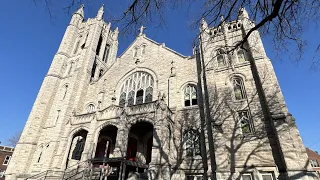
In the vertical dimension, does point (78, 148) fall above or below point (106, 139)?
below

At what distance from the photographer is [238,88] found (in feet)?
48.9

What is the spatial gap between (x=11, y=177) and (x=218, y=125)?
18.4m

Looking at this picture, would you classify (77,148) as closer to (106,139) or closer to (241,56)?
(106,139)

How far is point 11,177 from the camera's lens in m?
17.0

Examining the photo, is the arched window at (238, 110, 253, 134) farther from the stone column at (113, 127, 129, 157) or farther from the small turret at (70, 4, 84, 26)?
the small turret at (70, 4, 84, 26)

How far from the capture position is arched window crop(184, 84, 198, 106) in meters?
16.8

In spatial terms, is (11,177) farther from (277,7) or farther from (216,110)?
(277,7)

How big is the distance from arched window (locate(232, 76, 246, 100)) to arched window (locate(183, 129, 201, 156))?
4207 mm

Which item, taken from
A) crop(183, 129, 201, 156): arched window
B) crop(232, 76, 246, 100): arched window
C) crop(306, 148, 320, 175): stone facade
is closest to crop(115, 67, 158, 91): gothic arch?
crop(183, 129, 201, 156): arched window

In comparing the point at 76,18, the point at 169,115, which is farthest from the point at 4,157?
the point at 169,115

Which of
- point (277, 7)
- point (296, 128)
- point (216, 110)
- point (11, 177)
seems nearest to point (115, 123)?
point (216, 110)

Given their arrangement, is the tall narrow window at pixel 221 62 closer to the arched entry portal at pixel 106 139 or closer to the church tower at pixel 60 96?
the arched entry portal at pixel 106 139

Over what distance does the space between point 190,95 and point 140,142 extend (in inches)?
239

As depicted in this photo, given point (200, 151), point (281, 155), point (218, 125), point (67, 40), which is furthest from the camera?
point (67, 40)
